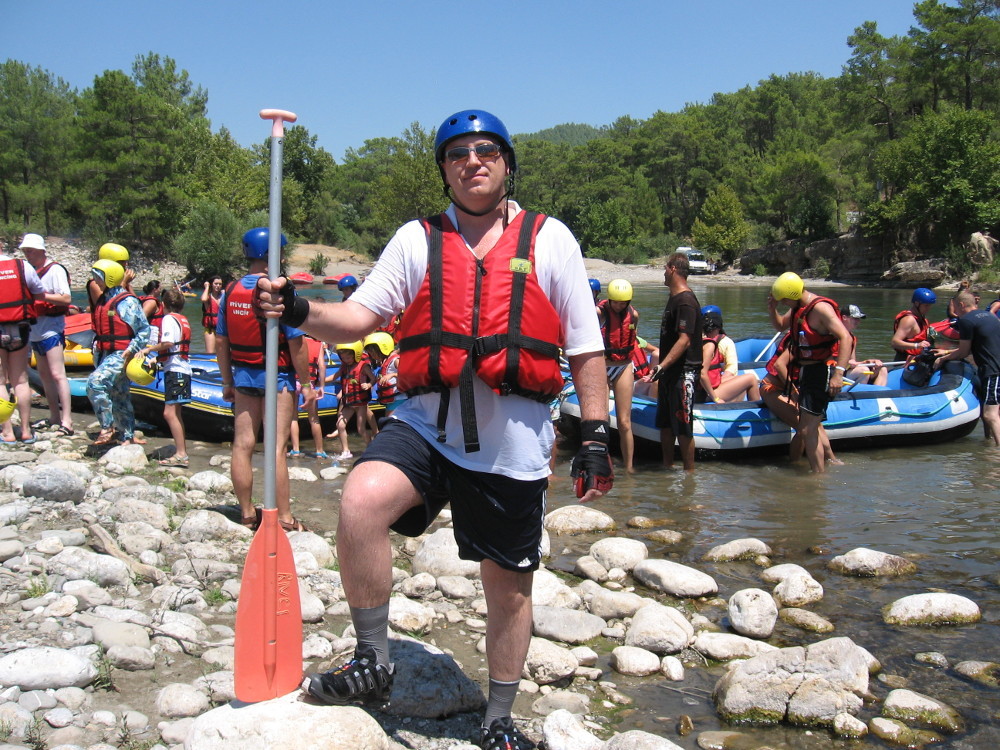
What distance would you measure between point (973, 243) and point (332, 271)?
4066cm

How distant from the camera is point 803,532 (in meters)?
6.61

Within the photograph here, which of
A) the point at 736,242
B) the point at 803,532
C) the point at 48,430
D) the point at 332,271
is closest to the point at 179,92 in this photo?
the point at 332,271

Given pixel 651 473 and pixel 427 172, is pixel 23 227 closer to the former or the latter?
pixel 427 172

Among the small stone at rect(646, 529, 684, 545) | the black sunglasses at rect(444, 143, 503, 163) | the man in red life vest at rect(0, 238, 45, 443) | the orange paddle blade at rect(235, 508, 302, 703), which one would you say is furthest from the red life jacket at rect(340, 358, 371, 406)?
the black sunglasses at rect(444, 143, 503, 163)

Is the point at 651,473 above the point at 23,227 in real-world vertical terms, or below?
below

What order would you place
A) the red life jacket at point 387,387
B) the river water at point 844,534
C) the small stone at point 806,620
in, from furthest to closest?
1. the red life jacket at point 387,387
2. the small stone at point 806,620
3. the river water at point 844,534

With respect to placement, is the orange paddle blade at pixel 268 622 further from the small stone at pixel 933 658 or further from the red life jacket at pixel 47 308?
the red life jacket at pixel 47 308

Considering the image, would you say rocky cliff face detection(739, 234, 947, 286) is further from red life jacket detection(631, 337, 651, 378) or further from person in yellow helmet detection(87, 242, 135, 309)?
person in yellow helmet detection(87, 242, 135, 309)

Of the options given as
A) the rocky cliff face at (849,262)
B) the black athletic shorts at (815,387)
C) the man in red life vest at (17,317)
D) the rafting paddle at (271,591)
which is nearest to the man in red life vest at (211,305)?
the man in red life vest at (17,317)

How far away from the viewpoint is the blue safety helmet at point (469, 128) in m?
2.84

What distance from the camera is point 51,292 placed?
27.0ft

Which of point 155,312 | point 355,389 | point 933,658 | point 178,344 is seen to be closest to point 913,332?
point 355,389

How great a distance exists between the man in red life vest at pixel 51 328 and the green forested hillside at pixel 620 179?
41.1 meters

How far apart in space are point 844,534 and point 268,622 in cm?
504
